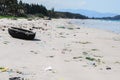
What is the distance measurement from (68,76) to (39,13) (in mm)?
167030

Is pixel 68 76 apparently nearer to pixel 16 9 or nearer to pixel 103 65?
pixel 103 65

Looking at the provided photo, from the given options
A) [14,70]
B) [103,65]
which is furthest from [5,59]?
[103,65]

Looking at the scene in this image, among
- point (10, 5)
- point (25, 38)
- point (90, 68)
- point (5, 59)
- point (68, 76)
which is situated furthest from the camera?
point (10, 5)

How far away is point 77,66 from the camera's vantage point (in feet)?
46.1

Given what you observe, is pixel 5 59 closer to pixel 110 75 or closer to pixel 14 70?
pixel 14 70

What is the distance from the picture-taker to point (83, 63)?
15117 mm

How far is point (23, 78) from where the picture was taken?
34.3 feet

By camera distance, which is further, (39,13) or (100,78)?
(39,13)

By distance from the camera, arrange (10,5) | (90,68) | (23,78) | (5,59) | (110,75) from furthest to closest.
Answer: (10,5) < (5,59) < (90,68) < (110,75) < (23,78)

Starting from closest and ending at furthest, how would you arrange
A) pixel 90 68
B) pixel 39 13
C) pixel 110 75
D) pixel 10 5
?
1. pixel 110 75
2. pixel 90 68
3. pixel 10 5
4. pixel 39 13

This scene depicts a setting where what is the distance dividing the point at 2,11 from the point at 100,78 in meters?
101

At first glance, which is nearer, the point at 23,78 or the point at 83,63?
the point at 23,78

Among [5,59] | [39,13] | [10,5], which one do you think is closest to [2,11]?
[10,5]

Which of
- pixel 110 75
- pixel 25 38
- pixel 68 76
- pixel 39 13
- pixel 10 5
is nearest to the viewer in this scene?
pixel 68 76
